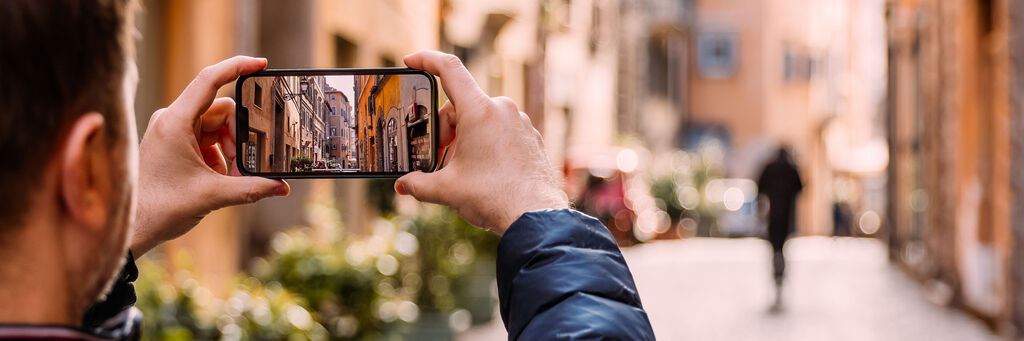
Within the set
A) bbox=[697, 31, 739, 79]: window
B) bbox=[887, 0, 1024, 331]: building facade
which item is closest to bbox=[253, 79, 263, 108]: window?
bbox=[887, 0, 1024, 331]: building facade

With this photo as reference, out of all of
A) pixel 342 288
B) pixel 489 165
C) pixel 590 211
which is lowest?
pixel 590 211

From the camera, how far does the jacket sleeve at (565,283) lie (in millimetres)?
1155

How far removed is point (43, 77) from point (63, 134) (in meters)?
0.05

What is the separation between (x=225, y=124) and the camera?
1.70 meters

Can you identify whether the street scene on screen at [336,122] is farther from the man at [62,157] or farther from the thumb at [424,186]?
the man at [62,157]

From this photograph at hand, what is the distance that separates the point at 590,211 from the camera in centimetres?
2319

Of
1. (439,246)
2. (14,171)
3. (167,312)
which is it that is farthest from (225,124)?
(439,246)

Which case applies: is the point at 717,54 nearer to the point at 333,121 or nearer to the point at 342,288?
the point at 342,288

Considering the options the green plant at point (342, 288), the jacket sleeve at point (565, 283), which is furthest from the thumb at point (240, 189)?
the green plant at point (342, 288)

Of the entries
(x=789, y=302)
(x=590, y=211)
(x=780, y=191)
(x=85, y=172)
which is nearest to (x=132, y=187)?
(x=85, y=172)

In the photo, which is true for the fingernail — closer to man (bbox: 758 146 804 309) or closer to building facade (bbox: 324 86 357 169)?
building facade (bbox: 324 86 357 169)

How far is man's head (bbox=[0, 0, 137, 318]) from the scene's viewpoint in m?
0.88

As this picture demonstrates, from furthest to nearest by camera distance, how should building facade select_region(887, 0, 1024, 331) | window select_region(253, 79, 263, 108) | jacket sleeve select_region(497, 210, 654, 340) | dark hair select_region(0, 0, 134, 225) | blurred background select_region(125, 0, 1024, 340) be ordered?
building facade select_region(887, 0, 1024, 331)
blurred background select_region(125, 0, 1024, 340)
window select_region(253, 79, 263, 108)
jacket sleeve select_region(497, 210, 654, 340)
dark hair select_region(0, 0, 134, 225)

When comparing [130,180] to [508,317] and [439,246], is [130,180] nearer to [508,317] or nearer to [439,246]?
[508,317]
